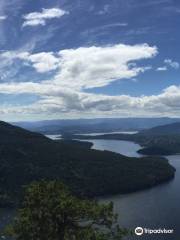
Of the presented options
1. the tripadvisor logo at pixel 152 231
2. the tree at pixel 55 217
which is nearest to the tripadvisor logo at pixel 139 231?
the tripadvisor logo at pixel 152 231

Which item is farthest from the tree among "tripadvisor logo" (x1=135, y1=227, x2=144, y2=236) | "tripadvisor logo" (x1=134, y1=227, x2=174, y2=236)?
"tripadvisor logo" (x1=134, y1=227, x2=174, y2=236)

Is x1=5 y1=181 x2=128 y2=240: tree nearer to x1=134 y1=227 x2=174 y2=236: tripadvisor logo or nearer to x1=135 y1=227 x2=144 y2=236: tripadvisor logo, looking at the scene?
x1=135 y1=227 x2=144 y2=236: tripadvisor logo

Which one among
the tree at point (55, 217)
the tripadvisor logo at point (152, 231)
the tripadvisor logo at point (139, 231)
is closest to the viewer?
the tree at point (55, 217)

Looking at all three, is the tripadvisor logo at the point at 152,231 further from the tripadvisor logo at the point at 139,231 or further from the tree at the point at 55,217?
the tree at the point at 55,217

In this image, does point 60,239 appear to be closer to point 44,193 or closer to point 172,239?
point 44,193

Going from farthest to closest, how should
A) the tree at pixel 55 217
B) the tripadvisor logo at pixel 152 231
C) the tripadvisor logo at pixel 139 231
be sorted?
the tripadvisor logo at pixel 152 231, the tripadvisor logo at pixel 139 231, the tree at pixel 55 217

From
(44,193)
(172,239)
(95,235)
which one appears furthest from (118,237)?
(172,239)

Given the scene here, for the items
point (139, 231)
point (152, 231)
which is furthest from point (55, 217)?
point (152, 231)

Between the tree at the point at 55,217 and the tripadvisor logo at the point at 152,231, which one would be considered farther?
the tripadvisor logo at the point at 152,231

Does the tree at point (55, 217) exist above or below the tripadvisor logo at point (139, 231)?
above
